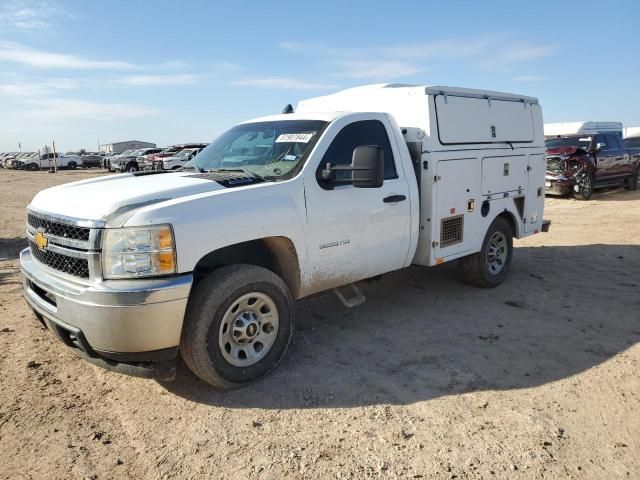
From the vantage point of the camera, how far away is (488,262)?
6152 millimetres

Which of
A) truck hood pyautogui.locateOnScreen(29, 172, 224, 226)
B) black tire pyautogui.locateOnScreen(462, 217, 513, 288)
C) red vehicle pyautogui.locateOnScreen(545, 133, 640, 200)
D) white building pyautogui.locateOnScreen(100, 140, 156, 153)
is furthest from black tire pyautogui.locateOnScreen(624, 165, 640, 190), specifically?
white building pyautogui.locateOnScreen(100, 140, 156, 153)

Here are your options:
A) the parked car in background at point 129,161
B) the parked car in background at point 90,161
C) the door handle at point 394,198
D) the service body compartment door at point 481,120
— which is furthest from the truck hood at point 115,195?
the parked car in background at point 90,161

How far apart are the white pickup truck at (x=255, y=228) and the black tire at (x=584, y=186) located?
34.6 feet

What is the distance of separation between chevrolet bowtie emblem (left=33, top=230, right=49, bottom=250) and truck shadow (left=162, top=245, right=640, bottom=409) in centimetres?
135

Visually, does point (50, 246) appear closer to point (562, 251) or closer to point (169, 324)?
point (169, 324)

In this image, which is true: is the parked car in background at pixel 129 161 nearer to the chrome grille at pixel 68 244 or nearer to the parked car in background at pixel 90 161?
the parked car in background at pixel 90 161

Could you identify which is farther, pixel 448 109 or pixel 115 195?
pixel 448 109

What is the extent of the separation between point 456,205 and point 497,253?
1361mm

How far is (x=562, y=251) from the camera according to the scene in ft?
27.2

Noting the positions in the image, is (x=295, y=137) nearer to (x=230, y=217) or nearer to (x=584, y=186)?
(x=230, y=217)

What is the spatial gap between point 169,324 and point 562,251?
714cm

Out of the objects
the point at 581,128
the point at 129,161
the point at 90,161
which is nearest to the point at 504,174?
the point at 581,128

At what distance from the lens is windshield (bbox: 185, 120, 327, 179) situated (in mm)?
4090

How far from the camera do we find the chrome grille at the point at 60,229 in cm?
326
